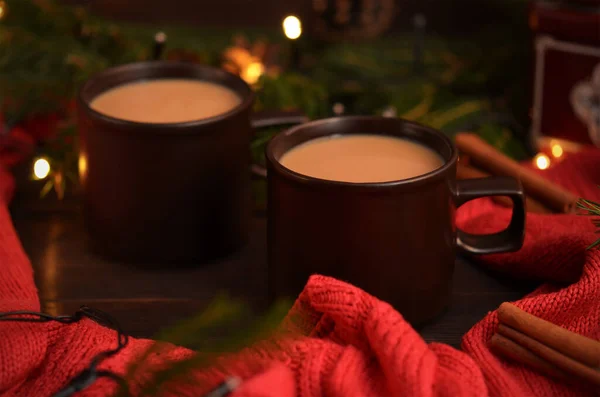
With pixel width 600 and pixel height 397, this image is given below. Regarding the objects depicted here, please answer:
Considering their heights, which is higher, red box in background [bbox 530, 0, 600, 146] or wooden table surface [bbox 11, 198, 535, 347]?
red box in background [bbox 530, 0, 600, 146]

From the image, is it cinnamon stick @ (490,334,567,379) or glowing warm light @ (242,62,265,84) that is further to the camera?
glowing warm light @ (242,62,265,84)

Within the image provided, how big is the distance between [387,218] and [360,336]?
9 centimetres

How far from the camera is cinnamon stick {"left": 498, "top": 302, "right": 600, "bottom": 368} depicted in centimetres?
61

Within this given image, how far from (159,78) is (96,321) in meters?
0.29

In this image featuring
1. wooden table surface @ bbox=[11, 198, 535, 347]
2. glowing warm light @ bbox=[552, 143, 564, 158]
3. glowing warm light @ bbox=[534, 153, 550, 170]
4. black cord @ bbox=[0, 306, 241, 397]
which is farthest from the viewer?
glowing warm light @ bbox=[552, 143, 564, 158]

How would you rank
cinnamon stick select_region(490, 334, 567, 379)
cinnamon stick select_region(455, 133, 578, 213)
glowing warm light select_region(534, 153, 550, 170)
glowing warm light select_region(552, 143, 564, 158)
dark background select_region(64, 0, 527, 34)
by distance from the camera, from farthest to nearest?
dark background select_region(64, 0, 527, 34)
glowing warm light select_region(552, 143, 564, 158)
glowing warm light select_region(534, 153, 550, 170)
cinnamon stick select_region(455, 133, 578, 213)
cinnamon stick select_region(490, 334, 567, 379)

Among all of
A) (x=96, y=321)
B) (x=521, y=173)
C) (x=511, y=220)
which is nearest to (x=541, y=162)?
(x=521, y=173)

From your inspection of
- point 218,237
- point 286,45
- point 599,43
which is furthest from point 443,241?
point 286,45

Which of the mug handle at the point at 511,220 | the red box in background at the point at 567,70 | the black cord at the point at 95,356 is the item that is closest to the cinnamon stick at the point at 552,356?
the mug handle at the point at 511,220

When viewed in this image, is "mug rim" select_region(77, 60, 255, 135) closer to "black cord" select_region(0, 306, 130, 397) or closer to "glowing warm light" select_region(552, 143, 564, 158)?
"black cord" select_region(0, 306, 130, 397)

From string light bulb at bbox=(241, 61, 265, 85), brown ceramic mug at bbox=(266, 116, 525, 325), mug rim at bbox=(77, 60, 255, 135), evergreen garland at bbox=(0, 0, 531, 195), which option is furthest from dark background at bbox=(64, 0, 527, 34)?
brown ceramic mug at bbox=(266, 116, 525, 325)

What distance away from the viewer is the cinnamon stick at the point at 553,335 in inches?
24.0

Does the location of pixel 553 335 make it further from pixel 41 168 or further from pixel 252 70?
pixel 252 70

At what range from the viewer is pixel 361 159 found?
736mm
